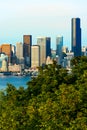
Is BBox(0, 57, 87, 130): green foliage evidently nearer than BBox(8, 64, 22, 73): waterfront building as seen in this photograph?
Yes

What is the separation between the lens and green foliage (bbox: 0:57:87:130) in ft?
44.5

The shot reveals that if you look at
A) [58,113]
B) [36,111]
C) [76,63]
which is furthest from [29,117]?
[76,63]

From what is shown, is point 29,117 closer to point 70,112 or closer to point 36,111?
point 36,111

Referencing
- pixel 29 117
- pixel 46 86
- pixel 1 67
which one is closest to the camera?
pixel 29 117

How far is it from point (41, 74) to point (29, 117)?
3.64 m

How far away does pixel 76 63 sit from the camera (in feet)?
60.4

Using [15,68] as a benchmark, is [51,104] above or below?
above

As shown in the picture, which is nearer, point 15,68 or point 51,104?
point 51,104

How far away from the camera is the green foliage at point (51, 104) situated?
1358 centimetres

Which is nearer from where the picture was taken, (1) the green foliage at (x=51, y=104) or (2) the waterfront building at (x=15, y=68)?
(1) the green foliage at (x=51, y=104)

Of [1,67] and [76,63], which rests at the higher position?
[76,63]

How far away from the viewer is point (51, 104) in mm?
13867

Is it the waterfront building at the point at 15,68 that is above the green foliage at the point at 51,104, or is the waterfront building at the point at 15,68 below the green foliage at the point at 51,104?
below

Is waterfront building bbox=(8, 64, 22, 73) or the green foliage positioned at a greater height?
the green foliage
